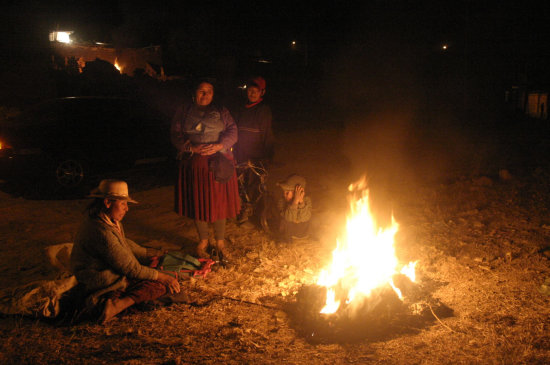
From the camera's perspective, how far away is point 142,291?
11.8 feet

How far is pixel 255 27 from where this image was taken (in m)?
29.5

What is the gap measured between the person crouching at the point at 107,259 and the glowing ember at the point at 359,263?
5.56 ft

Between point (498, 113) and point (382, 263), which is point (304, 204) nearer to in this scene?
point (382, 263)

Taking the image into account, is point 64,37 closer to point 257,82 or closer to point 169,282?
point 257,82

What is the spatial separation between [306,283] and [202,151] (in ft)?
5.93

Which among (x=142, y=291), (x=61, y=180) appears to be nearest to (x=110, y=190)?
(x=142, y=291)

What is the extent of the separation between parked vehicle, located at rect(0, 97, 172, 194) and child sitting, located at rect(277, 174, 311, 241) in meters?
4.70

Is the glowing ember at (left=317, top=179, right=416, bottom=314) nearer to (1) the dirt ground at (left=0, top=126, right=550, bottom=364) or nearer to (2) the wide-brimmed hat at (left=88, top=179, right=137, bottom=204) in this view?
(1) the dirt ground at (left=0, top=126, right=550, bottom=364)

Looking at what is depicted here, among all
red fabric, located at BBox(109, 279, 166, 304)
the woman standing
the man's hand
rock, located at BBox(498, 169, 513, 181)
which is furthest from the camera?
rock, located at BBox(498, 169, 513, 181)

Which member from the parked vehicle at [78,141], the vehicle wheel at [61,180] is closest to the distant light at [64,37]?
the parked vehicle at [78,141]

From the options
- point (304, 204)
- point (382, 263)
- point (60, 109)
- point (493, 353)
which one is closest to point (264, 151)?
point (304, 204)

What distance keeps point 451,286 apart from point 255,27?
28.4 meters

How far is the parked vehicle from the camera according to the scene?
7586 millimetres

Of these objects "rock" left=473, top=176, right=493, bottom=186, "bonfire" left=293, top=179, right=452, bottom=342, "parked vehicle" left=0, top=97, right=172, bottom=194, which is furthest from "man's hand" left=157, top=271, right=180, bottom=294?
"rock" left=473, top=176, right=493, bottom=186
